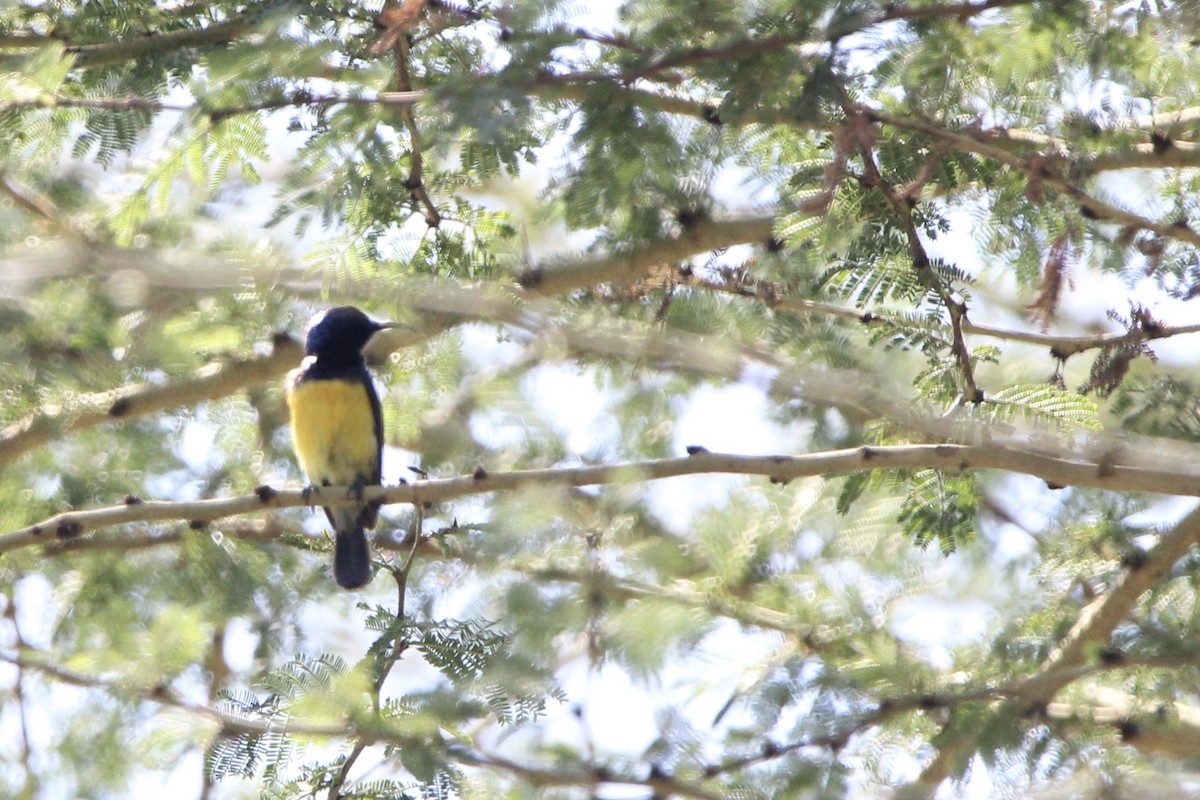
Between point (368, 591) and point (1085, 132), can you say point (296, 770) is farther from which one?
point (1085, 132)

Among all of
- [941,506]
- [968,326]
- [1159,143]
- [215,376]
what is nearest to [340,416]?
[215,376]

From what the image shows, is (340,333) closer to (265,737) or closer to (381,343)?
(381,343)

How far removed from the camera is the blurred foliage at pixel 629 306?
4.14 m

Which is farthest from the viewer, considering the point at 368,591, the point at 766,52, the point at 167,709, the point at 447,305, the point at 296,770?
the point at 368,591

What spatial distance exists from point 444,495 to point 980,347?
2093mm

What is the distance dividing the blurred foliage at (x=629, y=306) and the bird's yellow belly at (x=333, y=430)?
28cm

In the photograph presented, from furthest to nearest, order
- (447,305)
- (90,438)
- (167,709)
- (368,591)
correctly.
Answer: (368,591) → (90,438) → (167,709) → (447,305)

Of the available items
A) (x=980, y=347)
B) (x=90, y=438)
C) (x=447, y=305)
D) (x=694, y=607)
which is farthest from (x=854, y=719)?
(x=90, y=438)

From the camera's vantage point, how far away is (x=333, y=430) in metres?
6.65

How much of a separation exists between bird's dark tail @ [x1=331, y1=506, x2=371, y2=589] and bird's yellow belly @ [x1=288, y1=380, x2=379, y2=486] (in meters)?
0.33

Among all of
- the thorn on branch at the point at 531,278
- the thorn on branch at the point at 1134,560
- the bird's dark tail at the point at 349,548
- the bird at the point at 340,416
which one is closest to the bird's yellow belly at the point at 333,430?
the bird at the point at 340,416

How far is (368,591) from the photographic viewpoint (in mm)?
7520

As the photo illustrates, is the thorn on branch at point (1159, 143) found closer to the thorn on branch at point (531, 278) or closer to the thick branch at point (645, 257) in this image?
the thick branch at point (645, 257)

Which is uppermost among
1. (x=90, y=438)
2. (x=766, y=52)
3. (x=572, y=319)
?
(x=766, y=52)
